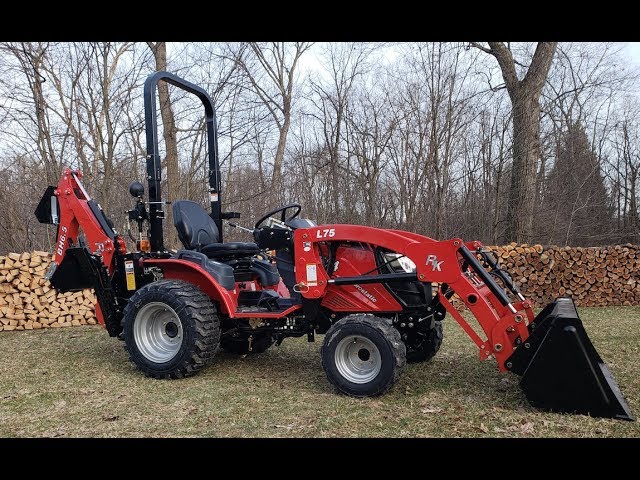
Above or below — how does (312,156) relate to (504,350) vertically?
above

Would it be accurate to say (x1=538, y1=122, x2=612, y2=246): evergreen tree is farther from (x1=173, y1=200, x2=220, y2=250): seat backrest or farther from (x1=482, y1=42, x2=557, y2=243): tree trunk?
(x1=173, y1=200, x2=220, y2=250): seat backrest

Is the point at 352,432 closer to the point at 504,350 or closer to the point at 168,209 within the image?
the point at 504,350

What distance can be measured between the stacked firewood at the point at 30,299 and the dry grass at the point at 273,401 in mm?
2316

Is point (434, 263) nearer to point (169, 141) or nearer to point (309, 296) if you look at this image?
point (309, 296)

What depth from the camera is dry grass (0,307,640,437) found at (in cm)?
381

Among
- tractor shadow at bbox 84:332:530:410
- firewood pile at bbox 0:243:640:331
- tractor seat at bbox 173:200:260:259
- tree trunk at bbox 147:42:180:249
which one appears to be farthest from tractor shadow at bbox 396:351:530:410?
tree trunk at bbox 147:42:180:249

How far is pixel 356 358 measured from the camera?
4652mm

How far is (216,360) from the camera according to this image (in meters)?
6.12

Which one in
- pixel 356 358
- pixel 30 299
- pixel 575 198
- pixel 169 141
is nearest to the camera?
pixel 356 358

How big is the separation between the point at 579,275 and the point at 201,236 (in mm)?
7599

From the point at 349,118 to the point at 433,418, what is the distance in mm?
11585

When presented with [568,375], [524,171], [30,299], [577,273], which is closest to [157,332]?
[568,375]

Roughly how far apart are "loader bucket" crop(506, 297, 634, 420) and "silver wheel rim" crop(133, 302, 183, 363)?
10.6ft

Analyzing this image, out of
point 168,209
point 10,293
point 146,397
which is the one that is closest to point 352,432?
point 146,397
